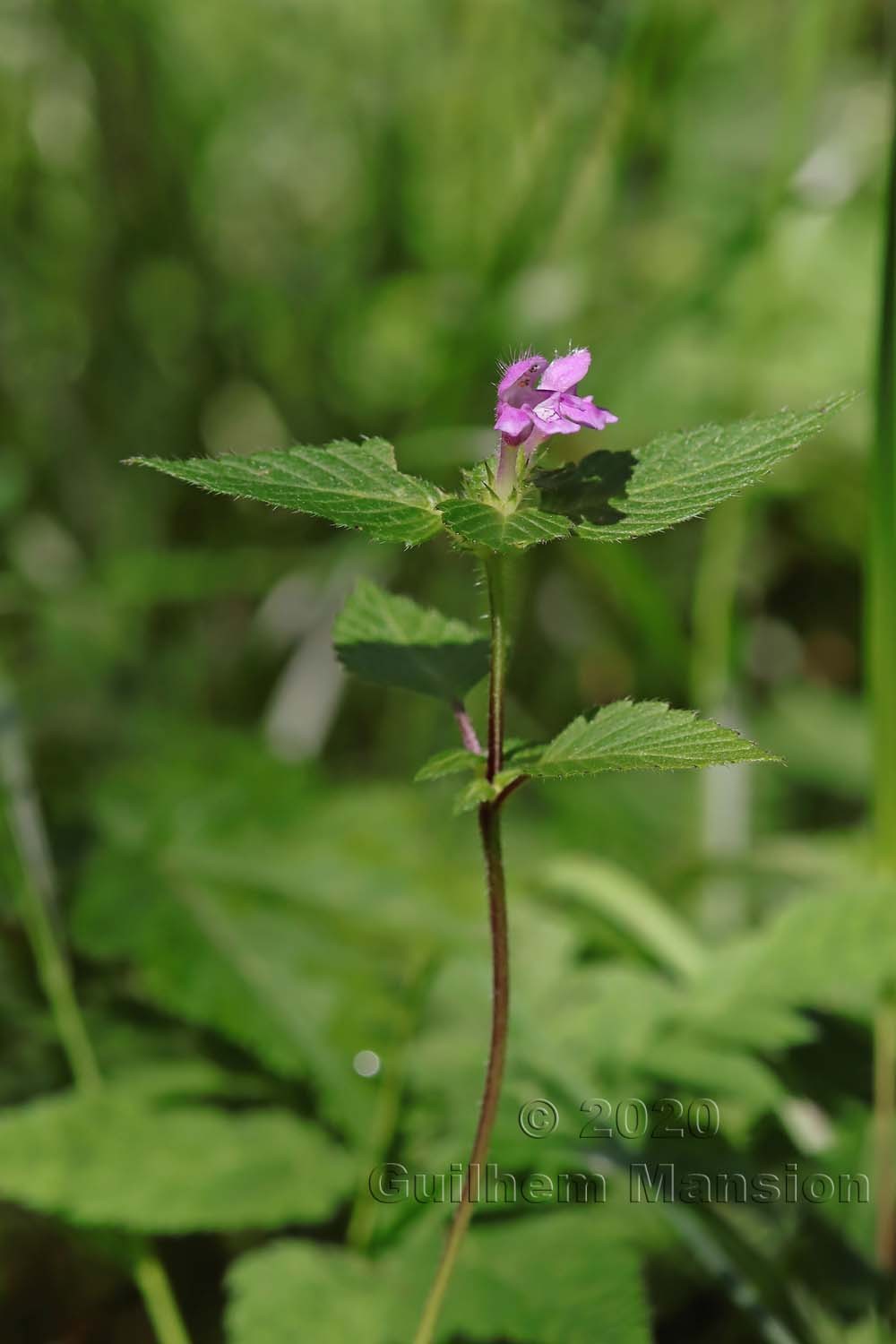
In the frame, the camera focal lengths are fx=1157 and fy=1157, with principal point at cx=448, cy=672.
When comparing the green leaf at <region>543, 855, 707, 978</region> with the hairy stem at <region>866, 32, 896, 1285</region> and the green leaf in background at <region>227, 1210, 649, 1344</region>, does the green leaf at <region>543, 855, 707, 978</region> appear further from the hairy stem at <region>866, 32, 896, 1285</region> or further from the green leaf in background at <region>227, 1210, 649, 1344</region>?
the green leaf in background at <region>227, 1210, 649, 1344</region>

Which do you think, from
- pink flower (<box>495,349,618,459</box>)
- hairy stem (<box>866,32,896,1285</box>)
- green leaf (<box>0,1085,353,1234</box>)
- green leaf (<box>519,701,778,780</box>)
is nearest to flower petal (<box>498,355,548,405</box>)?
pink flower (<box>495,349,618,459</box>)

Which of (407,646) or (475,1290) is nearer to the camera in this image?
(407,646)

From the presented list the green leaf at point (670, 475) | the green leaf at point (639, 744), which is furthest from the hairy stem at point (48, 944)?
the green leaf at point (670, 475)

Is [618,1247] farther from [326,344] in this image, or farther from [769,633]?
[326,344]

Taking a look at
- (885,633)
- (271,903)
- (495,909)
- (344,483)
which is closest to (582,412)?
(344,483)

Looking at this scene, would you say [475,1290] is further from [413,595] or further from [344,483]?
[413,595]

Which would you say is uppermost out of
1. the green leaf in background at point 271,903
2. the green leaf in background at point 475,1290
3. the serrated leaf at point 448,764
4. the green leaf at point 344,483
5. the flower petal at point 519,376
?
the flower petal at point 519,376

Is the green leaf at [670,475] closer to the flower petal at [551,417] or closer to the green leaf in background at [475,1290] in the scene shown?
the flower petal at [551,417]
